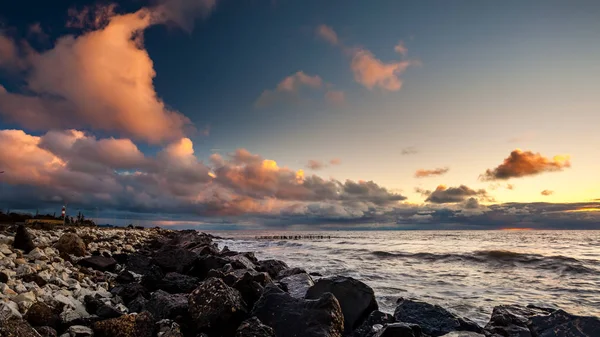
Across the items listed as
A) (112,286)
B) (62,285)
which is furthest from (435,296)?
(62,285)

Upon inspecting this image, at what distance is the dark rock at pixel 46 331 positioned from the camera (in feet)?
16.9

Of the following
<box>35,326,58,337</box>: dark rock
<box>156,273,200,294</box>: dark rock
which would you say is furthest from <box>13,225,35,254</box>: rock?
<box>35,326,58,337</box>: dark rock

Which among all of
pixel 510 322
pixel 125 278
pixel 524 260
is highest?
pixel 125 278

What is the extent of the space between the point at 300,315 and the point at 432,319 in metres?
3.32

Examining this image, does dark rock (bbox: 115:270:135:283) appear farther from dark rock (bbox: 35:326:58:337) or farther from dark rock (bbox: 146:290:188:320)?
dark rock (bbox: 35:326:58:337)

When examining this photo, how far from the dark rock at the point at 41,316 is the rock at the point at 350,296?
521 cm

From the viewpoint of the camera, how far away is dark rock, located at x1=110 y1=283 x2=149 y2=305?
8.21 meters

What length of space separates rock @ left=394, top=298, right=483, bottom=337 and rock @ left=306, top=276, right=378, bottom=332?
728mm

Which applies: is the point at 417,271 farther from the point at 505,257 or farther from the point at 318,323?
the point at 318,323

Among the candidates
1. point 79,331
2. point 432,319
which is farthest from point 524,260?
point 79,331

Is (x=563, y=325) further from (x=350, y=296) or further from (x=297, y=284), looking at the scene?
(x=297, y=284)

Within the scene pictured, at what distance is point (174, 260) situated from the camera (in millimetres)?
13375

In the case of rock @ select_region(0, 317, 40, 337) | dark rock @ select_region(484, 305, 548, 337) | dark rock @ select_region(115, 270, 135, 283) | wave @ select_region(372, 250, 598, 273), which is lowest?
wave @ select_region(372, 250, 598, 273)

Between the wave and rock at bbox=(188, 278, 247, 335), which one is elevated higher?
rock at bbox=(188, 278, 247, 335)
